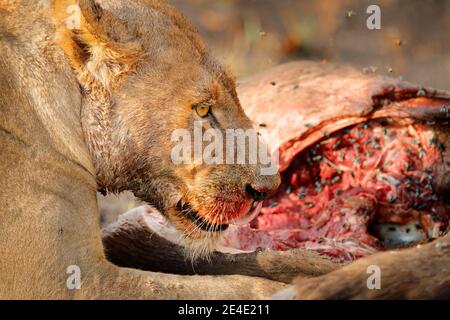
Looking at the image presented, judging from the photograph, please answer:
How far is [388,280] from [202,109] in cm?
156

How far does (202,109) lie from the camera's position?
528cm

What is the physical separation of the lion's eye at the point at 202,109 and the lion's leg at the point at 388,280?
52.3 inches

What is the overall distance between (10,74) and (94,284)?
1.20 meters

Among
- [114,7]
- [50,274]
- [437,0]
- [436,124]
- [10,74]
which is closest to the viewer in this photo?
[50,274]

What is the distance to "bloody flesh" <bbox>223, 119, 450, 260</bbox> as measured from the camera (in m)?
6.60

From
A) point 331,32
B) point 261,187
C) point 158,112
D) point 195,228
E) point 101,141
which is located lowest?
point 195,228

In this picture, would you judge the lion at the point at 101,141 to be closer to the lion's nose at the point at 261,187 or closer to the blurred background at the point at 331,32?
the lion's nose at the point at 261,187

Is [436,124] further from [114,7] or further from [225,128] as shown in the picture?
[114,7]

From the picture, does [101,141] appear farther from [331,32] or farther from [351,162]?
[331,32]

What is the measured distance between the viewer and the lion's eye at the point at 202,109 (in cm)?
525

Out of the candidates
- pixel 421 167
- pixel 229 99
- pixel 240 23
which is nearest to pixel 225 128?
pixel 229 99

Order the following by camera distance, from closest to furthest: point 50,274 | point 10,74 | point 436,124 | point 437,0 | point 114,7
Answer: point 50,274, point 10,74, point 114,7, point 436,124, point 437,0

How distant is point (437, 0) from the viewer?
468 inches

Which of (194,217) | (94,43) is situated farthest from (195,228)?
(94,43)
